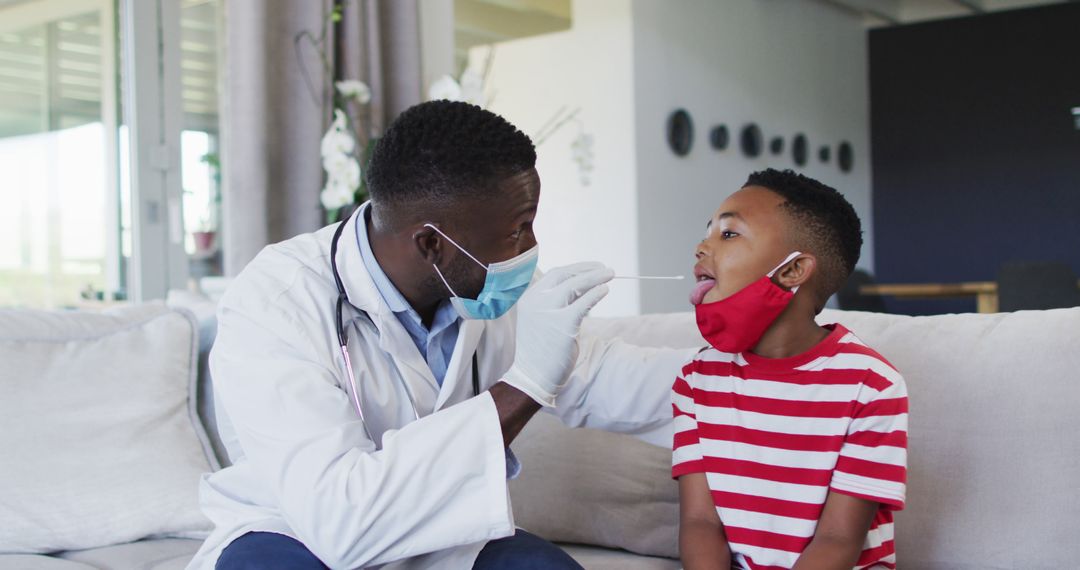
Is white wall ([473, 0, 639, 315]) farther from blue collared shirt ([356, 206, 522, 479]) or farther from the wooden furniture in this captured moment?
blue collared shirt ([356, 206, 522, 479])

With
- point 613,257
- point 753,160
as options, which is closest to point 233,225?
point 613,257

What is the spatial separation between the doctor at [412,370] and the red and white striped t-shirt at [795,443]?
0.43 feet

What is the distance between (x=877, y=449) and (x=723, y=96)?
17.0 feet

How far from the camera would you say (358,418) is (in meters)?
1.22

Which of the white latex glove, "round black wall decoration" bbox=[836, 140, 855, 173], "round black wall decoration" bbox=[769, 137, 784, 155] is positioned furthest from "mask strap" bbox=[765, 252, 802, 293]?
"round black wall decoration" bbox=[836, 140, 855, 173]

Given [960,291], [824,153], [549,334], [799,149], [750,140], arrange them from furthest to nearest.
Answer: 1. [824,153]
2. [799,149]
3. [750,140]
4. [960,291]
5. [549,334]

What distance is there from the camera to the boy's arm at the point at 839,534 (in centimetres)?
120

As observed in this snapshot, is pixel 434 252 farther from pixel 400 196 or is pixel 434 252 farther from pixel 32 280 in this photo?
pixel 32 280

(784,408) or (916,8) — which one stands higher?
(916,8)

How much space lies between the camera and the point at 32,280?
3.48 meters

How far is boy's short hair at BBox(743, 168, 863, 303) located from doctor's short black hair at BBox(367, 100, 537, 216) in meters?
0.33

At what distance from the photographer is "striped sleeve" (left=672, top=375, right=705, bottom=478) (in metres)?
1.35

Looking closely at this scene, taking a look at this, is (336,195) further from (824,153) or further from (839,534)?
(824,153)

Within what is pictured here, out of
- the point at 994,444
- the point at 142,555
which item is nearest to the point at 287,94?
the point at 142,555
